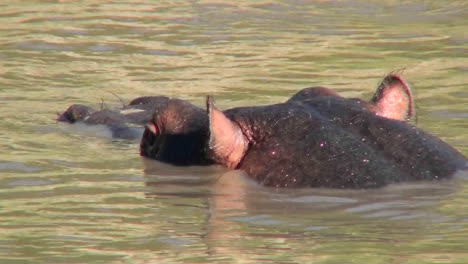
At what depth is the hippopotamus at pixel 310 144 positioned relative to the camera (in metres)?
6.34

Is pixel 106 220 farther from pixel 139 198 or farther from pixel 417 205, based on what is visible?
pixel 417 205

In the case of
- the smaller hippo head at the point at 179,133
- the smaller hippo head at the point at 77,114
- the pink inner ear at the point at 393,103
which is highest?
the pink inner ear at the point at 393,103

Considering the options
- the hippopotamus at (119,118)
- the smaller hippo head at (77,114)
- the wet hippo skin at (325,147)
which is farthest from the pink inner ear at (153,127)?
the smaller hippo head at (77,114)

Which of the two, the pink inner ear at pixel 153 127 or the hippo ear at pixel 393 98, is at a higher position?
the hippo ear at pixel 393 98

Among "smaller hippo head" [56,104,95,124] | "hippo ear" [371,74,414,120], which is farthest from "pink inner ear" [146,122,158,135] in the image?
"smaller hippo head" [56,104,95,124]

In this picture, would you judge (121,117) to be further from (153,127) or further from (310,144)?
(310,144)

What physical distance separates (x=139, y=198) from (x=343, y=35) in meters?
6.78

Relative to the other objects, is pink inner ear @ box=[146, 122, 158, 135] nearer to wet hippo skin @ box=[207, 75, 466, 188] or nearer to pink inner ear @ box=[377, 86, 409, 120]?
wet hippo skin @ box=[207, 75, 466, 188]

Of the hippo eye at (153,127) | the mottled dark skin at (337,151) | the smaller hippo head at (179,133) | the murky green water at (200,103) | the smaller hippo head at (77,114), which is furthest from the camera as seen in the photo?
the smaller hippo head at (77,114)

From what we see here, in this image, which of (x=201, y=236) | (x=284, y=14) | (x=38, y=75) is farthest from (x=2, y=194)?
(x=284, y=14)

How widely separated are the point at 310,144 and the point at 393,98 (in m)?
0.98

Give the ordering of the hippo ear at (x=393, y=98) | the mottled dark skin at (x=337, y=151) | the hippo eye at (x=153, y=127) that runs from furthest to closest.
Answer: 1. the hippo ear at (x=393, y=98)
2. the hippo eye at (x=153, y=127)
3. the mottled dark skin at (x=337, y=151)

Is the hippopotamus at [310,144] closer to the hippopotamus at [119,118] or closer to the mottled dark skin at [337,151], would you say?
the mottled dark skin at [337,151]

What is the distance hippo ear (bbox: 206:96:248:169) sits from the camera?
251 inches
